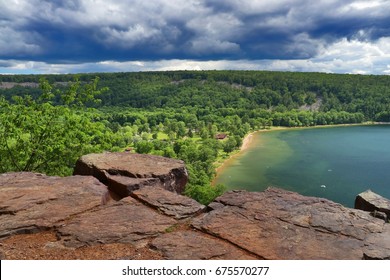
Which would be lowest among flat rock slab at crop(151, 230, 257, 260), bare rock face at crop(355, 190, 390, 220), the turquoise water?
the turquoise water

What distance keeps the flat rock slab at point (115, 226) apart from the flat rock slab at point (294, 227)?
3.60 ft

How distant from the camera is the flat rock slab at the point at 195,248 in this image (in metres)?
7.17

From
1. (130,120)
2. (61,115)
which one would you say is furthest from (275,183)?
(130,120)

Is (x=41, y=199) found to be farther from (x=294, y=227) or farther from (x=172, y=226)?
(x=294, y=227)

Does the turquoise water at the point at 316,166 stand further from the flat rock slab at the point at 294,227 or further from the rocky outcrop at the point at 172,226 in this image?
the rocky outcrop at the point at 172,226

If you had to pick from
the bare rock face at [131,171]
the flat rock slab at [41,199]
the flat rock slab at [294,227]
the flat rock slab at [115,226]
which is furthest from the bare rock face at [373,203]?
the flat rock slab at [41,199]

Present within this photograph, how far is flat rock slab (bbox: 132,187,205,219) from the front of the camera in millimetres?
9180

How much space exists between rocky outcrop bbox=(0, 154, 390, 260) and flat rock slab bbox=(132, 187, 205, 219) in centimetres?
3

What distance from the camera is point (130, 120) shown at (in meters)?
176

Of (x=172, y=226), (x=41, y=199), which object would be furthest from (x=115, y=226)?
(x=41, y=199)

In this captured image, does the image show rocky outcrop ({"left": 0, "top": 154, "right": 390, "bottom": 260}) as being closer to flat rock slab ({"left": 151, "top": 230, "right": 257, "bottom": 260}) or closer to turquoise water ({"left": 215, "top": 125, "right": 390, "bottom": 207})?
flat rock slab ({"left": 151, "top": 230, "right": 257, "bottom": 260})

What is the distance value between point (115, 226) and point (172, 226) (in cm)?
131

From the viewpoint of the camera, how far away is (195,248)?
7.48 meters

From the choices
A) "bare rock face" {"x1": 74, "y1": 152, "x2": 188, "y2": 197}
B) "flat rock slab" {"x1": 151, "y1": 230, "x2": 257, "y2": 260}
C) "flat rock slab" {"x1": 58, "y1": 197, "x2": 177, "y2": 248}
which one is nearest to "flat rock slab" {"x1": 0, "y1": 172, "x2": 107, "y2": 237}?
"flat rock slab" {"x1": 58, "y1": 197, "x2": 177, "y2": 248}
